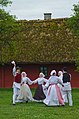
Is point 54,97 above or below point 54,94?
below

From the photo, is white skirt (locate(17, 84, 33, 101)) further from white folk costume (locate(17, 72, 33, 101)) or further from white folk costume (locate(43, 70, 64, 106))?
white folk costume (locate(43, 70, 64, 106))

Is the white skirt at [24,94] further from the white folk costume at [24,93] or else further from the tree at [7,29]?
the tree at [7,29]

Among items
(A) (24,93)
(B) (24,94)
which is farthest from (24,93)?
(B) (24,94)

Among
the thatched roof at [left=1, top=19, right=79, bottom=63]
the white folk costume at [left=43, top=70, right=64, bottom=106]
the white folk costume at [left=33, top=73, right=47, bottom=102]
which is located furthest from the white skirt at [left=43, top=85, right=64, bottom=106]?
the thatched roof at [left=1, top=19, right=79, bottom=63]

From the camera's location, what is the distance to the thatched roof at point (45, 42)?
155 feet

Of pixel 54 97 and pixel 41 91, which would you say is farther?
pixel 41 91

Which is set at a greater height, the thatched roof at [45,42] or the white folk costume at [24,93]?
the thatched roof at [45,42]

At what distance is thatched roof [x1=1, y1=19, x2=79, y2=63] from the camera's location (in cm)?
4712

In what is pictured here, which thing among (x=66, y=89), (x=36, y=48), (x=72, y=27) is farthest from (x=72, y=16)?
(x=36, y=48)

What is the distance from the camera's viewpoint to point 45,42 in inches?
1966

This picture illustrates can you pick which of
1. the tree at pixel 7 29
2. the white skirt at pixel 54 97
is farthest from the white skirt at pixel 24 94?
the tree at pixel 7 29

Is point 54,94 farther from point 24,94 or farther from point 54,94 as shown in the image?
point 24,94

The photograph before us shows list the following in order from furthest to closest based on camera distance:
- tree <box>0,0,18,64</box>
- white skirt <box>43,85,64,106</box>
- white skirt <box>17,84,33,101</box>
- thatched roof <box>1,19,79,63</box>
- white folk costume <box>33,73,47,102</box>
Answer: thatched roof <box>1,19,79,63</box> < tree <box>0,0,18,64</box> < white folk costume <box>33,73,47,102</box> < white skirt <box>17,84,33,101</box> < white skirt <box>43,85,64,106</box>

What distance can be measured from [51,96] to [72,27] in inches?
493
